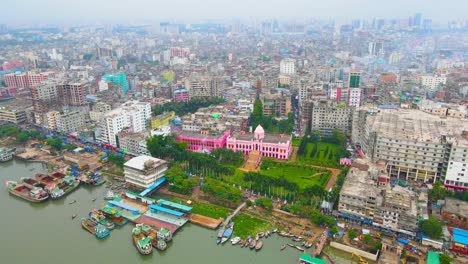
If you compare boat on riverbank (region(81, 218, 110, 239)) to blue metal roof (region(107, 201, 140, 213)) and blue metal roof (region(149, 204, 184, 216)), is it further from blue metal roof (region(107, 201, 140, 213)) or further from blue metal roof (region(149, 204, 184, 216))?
blue metal roof (region(149, 204, 184, 216))

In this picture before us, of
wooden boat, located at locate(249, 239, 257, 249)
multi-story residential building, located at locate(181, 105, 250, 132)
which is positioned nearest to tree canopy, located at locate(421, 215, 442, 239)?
Result: wooden boat, located at locate(249, 239, 257, 249)

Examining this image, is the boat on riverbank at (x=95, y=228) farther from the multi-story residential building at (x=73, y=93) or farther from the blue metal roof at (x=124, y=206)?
the multi-story residential building at (x=73, y=93)

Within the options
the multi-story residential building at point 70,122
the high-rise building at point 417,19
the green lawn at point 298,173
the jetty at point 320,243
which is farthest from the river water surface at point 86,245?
the high-rise building at point 417,19

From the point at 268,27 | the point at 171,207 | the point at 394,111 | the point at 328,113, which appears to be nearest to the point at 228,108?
the point at 328,113

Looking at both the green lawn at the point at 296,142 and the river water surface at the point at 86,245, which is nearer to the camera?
the river water surface at the point at 86,245

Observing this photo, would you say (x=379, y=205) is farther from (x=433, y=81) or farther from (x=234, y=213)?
(x=433, y=81)

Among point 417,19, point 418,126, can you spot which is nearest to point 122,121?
point 418,126
